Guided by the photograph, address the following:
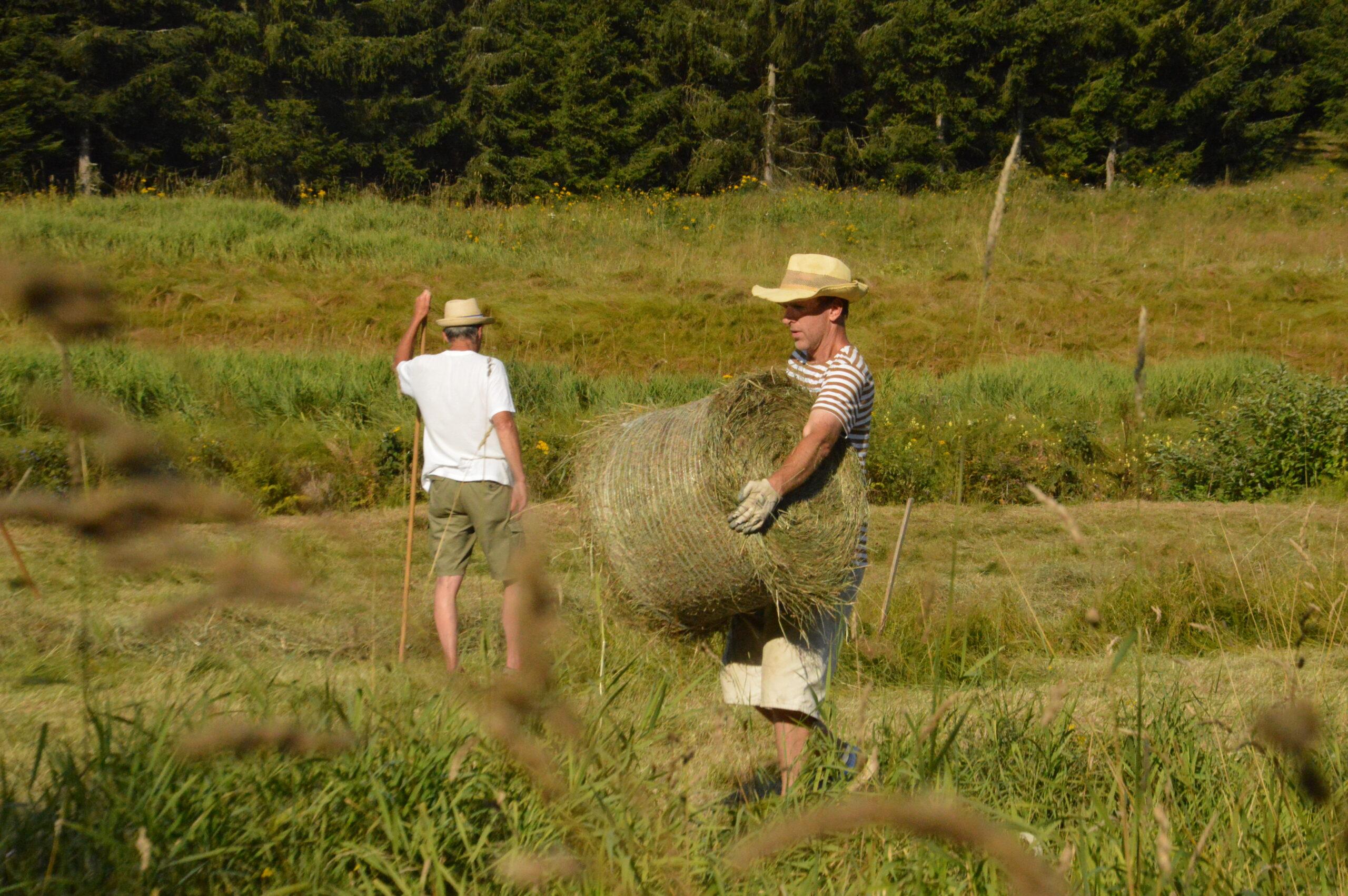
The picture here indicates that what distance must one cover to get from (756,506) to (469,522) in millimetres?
2552

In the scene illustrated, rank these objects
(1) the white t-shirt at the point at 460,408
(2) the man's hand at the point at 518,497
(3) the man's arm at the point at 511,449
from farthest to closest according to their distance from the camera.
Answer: (1) the white t-shirt at the point at 460,408 < (3) the man's arm at the point at 511,449 < (2) the man's hand at the point at 518,497

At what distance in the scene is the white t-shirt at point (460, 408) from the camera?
5500 millimetres

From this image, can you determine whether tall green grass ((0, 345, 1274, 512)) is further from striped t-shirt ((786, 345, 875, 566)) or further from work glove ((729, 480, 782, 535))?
work glove ((729, 480, 782, 535))

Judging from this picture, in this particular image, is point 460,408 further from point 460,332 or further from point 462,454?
point 460,332

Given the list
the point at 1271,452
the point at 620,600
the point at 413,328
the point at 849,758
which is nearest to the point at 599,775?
the point at 849,758

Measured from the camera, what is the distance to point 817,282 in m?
3.86

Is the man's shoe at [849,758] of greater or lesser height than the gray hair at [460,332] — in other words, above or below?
below

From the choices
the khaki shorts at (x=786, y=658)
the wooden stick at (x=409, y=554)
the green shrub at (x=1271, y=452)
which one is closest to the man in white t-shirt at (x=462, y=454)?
the wooden stick at (x=409, y=554)

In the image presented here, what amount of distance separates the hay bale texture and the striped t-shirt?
0.07 m

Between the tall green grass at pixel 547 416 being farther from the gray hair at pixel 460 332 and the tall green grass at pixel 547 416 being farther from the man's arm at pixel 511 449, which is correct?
the man's arm at pixel 511 449

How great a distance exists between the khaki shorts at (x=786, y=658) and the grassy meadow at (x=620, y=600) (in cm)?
12

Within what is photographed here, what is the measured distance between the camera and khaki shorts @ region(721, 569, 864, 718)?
3.61 meters

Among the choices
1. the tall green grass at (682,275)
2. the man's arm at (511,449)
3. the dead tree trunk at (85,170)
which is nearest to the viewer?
the man's arm at (511,449)

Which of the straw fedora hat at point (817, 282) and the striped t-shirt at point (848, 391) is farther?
the straw fedora hat at point (817, 282)
